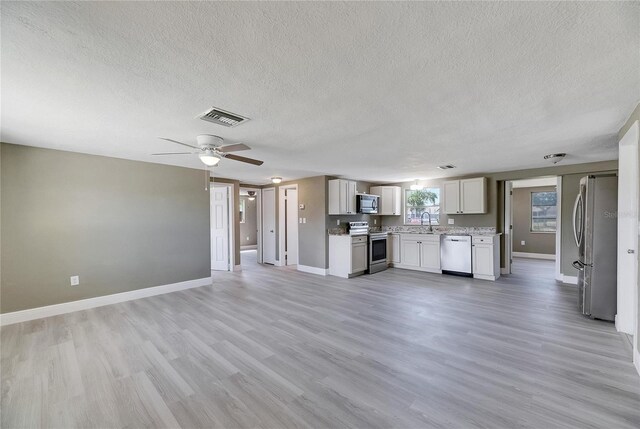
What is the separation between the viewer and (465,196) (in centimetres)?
608

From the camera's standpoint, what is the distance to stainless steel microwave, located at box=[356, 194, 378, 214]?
6.60 m

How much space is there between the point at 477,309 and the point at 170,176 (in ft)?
17.7

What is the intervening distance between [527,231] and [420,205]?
4.01 m

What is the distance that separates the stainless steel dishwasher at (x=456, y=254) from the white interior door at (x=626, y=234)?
2.74 meters

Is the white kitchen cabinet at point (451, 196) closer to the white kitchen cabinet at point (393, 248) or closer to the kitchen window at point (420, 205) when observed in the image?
the kitchen window at point (420, 205)

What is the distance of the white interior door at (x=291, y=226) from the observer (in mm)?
7369

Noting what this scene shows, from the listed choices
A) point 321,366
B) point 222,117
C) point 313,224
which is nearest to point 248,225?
point 313,224

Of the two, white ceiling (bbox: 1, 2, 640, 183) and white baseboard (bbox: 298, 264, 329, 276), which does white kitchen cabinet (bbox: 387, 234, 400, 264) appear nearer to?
white baseboard (bbox: 298, 264, 329, 276)

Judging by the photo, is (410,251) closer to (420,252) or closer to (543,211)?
(420,252)

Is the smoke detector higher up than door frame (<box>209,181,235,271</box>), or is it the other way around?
the smoke detector

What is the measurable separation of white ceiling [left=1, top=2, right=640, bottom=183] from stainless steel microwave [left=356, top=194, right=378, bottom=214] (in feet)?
11.3

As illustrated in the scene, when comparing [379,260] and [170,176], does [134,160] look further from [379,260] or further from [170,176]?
[379,260]

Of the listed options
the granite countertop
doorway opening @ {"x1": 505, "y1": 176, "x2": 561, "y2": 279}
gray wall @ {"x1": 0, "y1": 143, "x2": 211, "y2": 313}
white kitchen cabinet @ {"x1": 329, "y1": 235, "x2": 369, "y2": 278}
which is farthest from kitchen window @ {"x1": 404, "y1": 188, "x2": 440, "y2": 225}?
gray wall @ {"x1": 0, "y1": 143, "x2": 211, "y2": 313}

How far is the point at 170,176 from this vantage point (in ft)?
16.0
